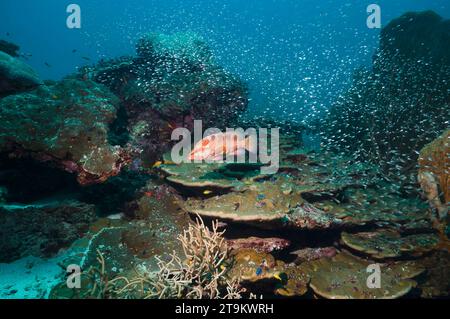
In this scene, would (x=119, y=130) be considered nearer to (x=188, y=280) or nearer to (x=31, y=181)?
(x=31, y=181)

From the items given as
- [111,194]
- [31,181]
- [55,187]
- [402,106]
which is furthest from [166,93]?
[402,106]

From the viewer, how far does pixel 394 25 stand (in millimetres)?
13844

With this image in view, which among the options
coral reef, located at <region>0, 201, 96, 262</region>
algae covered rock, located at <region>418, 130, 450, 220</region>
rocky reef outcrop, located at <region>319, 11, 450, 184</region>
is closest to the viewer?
coral reef, located at <region>0, 201, 96, 262</region>

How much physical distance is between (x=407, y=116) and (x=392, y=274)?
23.9ft

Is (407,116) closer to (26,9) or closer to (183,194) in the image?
(183,194)

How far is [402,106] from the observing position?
31.4ft

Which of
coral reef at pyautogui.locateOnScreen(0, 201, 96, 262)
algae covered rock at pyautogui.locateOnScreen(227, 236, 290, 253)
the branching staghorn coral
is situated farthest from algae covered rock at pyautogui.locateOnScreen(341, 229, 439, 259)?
coral reef at pyautogui.locateOnScreen(0, 201, 96, 262)

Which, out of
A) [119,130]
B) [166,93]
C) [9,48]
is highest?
[9,48]

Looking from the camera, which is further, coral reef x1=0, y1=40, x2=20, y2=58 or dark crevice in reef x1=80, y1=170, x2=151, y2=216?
Result: coral reef x1=0, y1=40, x2=20, y2=58

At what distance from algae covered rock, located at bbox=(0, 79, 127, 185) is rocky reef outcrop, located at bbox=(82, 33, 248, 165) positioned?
6.29ft

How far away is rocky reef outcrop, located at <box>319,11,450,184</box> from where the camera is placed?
28.8 ft

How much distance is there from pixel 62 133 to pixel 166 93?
356 centimetres

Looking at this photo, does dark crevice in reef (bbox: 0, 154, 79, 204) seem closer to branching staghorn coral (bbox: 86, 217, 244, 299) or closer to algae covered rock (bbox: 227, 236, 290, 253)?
branching staghorn coral (bbox: 86, 217, 244, 299)
